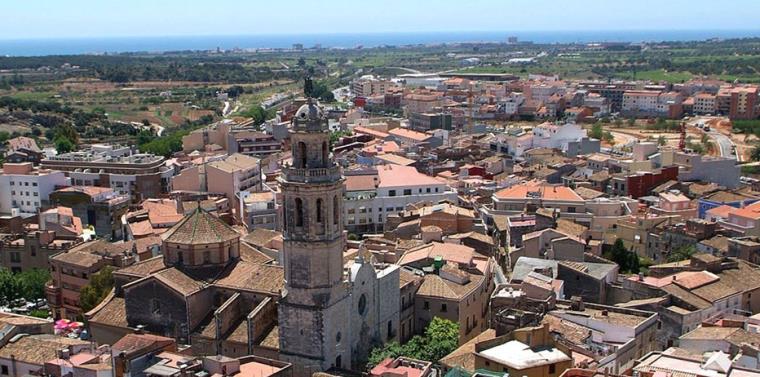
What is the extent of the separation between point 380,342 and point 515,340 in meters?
6.88

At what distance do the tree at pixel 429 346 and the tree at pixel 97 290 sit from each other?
14782 mm

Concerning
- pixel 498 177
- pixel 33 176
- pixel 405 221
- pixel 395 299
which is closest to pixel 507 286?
pixel 395 299

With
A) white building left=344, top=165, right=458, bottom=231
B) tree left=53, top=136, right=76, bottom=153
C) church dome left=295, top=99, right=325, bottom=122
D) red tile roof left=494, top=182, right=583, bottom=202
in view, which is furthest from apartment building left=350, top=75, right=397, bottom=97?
church dome left=295, top=99, right=325, bottom=122

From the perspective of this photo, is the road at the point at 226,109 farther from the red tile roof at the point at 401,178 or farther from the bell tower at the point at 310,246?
the bell tower at the point at 310,246

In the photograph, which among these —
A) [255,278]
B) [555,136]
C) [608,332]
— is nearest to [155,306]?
[255,278]

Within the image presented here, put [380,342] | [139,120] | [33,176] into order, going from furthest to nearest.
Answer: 1. [139,120]
2. [33,176]
3. [380,342]

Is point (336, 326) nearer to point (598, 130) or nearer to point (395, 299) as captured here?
point (395, 299)

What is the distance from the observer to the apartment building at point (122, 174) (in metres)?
68.4

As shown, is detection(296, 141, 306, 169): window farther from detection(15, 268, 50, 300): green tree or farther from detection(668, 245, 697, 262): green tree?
detection(668, 245, 697, 262): green tree

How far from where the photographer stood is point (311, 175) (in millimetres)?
30969

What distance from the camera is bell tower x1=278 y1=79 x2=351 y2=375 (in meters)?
31.1

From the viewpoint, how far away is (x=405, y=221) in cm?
5288

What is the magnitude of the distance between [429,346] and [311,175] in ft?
29.4

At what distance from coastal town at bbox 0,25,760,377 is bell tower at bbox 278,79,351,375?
8 centimetres
